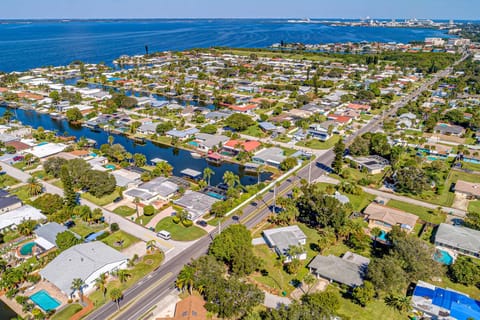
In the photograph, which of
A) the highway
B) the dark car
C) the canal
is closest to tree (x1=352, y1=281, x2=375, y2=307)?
the highway

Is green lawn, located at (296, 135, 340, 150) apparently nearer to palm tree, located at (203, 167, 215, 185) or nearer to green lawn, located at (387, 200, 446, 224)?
palm tree, located at (203, 167, 215, 185)

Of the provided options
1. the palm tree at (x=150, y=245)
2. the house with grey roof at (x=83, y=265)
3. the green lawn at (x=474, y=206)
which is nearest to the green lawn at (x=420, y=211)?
the green lawn at (x=474, y=206)

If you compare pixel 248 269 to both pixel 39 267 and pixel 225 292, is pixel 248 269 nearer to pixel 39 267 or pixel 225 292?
pixel 225 292

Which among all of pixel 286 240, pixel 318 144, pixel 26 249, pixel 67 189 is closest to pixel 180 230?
pixel 286 240

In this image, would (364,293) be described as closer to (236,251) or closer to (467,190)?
(236,251)

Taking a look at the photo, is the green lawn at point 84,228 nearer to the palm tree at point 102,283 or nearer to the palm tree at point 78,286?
→ the palm tree at point 102,283
